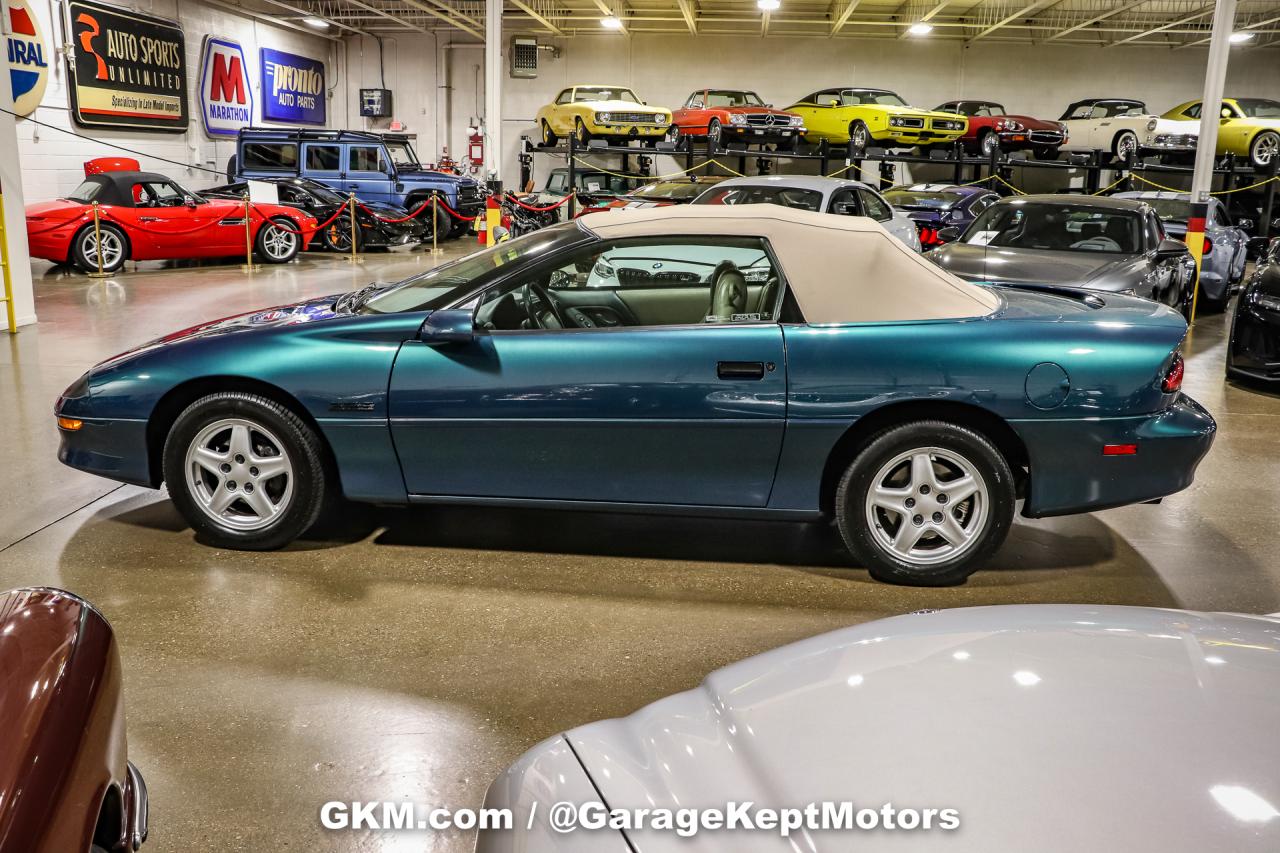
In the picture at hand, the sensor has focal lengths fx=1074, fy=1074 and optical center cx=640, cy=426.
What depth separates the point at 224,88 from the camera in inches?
948

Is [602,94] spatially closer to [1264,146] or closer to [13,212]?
[1264,146]

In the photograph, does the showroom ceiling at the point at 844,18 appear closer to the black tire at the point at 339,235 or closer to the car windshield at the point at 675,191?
the black tire at the point at 339,235

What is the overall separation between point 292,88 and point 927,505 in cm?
2754

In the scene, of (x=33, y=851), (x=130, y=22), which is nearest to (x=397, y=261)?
(x=130, y=22)

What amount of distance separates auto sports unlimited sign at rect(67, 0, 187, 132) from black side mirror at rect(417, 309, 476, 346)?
17.8 meters

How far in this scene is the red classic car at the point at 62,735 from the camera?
4.80ft

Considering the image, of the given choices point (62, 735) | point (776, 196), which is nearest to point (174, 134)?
point (776, 196)

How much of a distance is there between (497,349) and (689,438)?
778 millimetres

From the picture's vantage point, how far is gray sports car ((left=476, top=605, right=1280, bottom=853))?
1230 mm

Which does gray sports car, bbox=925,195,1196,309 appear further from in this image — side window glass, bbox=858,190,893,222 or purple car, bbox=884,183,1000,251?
purple car, bbox=884,183,1000,251

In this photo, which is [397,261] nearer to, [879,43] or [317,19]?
[317,19]

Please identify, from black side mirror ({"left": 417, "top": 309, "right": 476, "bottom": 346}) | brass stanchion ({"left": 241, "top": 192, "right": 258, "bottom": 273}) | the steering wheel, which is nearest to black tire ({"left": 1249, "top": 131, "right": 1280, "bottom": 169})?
brass stanchion ({"left": 241, "top": 192, "right": 258, "bottom": 273})

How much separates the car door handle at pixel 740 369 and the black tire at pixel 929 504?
48 centimetres

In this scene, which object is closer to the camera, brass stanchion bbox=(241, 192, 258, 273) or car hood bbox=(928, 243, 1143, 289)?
car hood bbox=(928, 243, 1143, 289)
